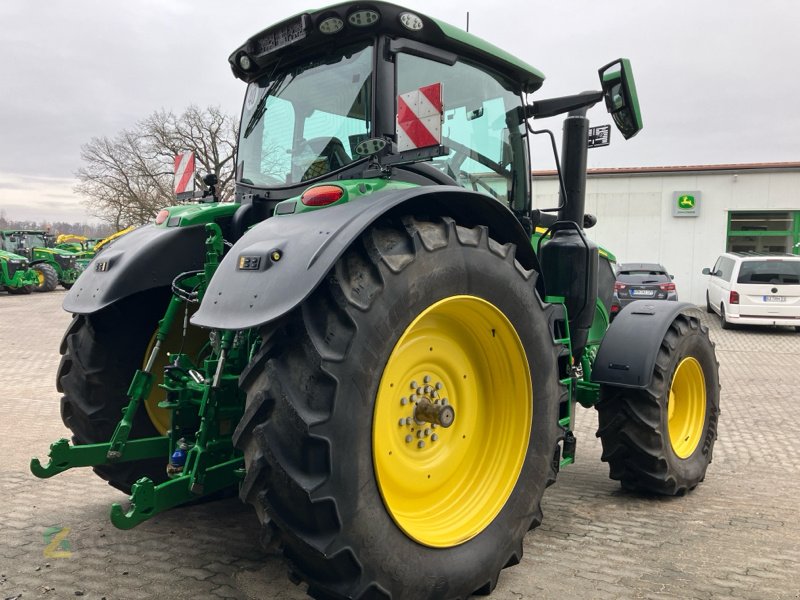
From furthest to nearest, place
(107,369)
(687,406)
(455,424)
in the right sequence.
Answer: (687,406), (107,369), (455,424)

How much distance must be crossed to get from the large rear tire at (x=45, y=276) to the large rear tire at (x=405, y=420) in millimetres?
25159

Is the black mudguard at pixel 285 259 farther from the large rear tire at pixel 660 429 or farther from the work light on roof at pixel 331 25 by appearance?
the large rear tire at pixel 660 429

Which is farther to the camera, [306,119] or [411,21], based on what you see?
[306,119]

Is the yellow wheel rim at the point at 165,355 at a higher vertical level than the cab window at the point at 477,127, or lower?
lower

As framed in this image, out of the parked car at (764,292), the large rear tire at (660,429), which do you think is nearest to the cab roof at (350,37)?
the large rear tire at (660,429)

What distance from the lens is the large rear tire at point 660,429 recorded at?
3.95m

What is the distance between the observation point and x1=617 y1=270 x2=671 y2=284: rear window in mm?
16188

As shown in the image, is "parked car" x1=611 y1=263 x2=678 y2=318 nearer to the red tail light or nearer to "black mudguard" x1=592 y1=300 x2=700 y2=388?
"black mudguard" x1=592 y1=300 x2=700 y2=388

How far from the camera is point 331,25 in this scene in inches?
120

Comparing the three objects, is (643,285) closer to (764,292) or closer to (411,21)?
(764,292)

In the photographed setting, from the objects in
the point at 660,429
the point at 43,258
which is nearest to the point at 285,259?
the point at 660,429

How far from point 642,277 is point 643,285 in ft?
1.58

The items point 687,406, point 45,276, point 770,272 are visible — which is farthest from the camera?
point 45,276
